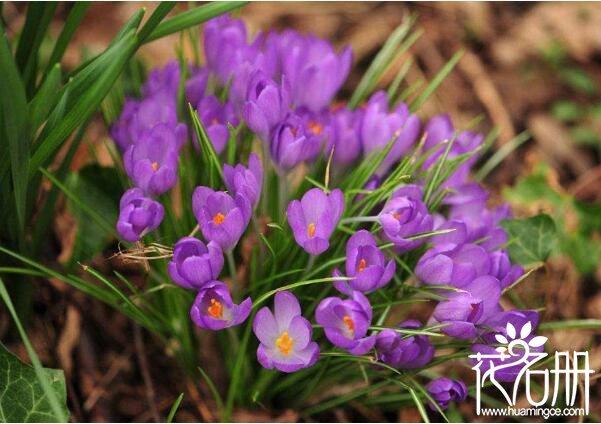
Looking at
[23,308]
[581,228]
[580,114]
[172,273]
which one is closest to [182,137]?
[172,273]

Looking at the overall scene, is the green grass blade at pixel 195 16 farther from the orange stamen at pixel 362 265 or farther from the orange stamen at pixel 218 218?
the orange stamen at pixel 362 265

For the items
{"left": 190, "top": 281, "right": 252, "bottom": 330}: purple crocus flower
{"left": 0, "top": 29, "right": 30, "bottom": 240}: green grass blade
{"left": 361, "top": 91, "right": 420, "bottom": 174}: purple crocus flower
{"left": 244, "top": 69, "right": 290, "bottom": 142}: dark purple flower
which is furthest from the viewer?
{"left": 361, "top": 91, "right": 420, "bottom": 174}: purple crocus flower

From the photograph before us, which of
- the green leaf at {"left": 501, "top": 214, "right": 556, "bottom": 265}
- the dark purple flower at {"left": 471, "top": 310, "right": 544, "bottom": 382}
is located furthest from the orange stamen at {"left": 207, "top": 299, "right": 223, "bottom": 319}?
the green leaf at {"left": 501, "top": 214, "right": 556, "bottom": 265}

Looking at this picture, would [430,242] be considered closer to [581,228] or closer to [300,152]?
[300,152]

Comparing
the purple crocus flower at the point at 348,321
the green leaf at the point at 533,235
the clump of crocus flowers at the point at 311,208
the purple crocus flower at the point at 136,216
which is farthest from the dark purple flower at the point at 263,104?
the green leaf at the point at 533,235

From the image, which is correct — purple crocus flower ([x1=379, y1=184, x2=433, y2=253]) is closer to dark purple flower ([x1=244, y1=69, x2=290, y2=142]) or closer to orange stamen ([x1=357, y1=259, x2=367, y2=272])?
orange stamen ([x1=357, y1=259, x2=367, y2=272])

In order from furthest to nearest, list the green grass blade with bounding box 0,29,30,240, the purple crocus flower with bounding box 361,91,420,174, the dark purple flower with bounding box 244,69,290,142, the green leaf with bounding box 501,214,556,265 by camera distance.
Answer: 1. the green leaf with bounding box 501,214,556,265
2. the purple crocus flower with bounding box 361,91,420,174
3. the dark purple flower with bounding box 244,69,290,142
4. the green grass blade with bounding box 0,29,30,240
